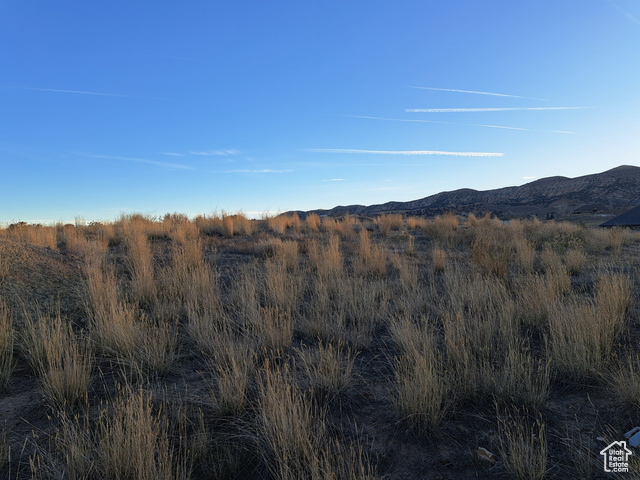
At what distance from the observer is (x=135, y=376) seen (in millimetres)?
3162

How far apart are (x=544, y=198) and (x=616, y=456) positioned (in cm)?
6930

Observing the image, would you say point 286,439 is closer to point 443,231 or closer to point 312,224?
point 443,231

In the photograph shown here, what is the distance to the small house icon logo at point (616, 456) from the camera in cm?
196

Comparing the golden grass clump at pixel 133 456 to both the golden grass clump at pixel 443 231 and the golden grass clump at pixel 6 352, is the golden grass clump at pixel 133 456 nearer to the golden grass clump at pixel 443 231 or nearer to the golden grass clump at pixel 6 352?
the golden grass clump at pixel 6 352

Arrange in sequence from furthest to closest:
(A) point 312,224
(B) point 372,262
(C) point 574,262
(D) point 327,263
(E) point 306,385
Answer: (A) point 312,224 < (B) point 372,262 < (C) point 574,262 < (D) point 327,263 < (E) point 306,385

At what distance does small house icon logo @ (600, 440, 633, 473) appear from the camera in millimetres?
1963

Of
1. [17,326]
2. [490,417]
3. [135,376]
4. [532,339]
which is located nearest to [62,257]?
[17,326]

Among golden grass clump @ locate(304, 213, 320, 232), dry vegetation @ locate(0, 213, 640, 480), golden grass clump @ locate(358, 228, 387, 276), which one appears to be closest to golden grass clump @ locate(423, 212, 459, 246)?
golden grass clump @ locate(358, 228, 387, 276)

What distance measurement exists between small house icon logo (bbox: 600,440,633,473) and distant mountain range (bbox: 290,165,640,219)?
38704 millimetres

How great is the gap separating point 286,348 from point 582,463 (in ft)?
8.48

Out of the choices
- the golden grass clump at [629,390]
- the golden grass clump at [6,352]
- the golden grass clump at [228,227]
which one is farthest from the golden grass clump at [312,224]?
the golden grass clump at [629,390]

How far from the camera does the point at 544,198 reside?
194 feet

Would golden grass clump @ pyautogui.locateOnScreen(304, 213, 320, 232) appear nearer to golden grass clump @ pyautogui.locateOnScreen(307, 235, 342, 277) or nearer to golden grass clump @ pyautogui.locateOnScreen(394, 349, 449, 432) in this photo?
golden grass clump @ pyautogui.locateOnScreen(307, 235, 342, 277)

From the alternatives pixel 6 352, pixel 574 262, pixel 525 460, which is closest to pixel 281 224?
pixel 574 262
